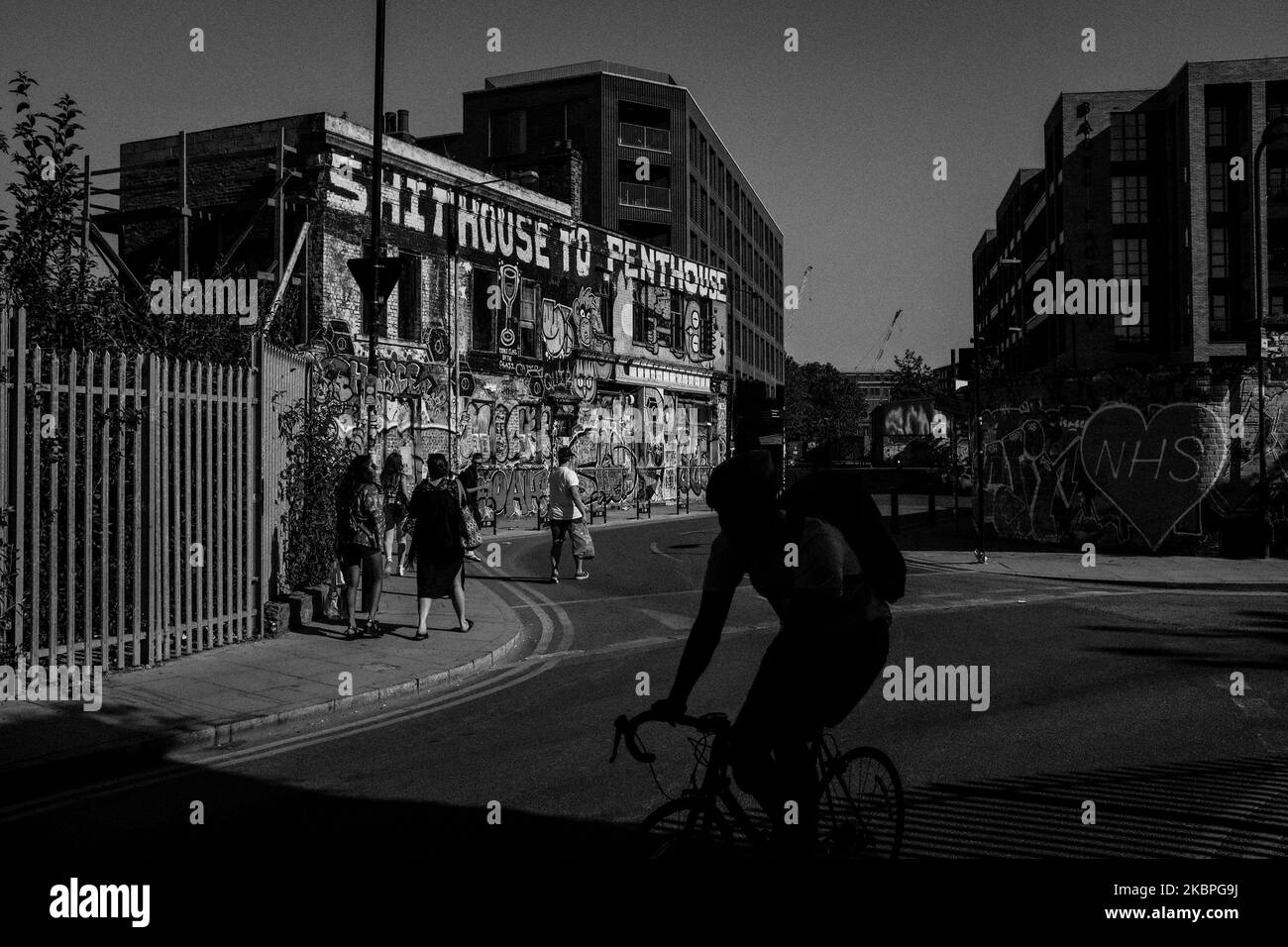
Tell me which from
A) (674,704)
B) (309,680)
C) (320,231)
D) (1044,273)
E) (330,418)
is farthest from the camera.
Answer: (1044,273)

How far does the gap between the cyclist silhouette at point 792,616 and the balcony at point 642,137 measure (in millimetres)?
49062

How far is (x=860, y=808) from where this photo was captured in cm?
381

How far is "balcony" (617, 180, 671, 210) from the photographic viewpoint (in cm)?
5034

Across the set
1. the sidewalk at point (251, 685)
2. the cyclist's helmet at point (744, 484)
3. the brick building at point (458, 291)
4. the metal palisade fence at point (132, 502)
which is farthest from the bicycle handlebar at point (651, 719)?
the brick building at point (458, 291)

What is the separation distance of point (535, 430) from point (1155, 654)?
21846 mm

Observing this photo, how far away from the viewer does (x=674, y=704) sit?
323 centimetres

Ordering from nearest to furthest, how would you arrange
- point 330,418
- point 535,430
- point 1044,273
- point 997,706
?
point 997,706
point 330,418
point 535,430
point 1044,273

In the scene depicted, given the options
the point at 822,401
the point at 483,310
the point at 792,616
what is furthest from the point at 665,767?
the point at 822,401

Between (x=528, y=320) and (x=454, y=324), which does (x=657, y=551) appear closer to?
(x=454, y=324)

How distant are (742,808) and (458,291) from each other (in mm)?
23647
